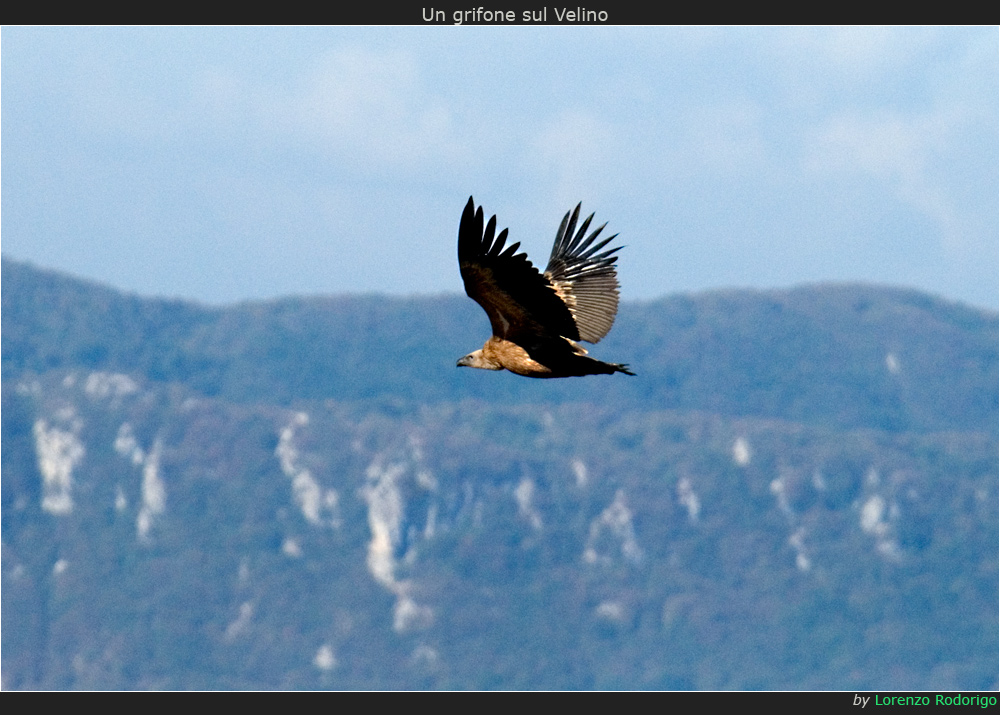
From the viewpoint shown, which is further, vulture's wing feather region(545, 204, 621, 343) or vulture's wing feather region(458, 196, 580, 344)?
vulture's wing feather region(545, 204, 621, 343)

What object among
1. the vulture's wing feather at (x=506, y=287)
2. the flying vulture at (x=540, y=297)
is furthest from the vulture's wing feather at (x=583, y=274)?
the vulture's wing feather at (x=506, y=287)

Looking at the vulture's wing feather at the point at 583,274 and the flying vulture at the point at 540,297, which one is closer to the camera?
the flying vulture at the point at 540,297

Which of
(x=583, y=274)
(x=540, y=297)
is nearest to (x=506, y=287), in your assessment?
(x=540, y=297)

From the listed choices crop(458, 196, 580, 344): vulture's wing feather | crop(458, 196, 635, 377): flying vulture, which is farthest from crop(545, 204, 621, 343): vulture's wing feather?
crop(458, 196, 580, 344): vulture's wing feather

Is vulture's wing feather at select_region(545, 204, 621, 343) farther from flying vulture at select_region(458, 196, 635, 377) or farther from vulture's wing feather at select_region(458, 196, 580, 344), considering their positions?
vulture's wing feather at select_region(458, 196, 580, 344)

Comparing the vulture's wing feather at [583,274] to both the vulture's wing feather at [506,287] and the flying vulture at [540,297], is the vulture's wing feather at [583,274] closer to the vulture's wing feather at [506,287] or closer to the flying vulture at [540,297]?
the flying vulture at [540,297]

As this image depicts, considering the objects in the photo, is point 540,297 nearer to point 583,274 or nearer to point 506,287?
point 506,287
